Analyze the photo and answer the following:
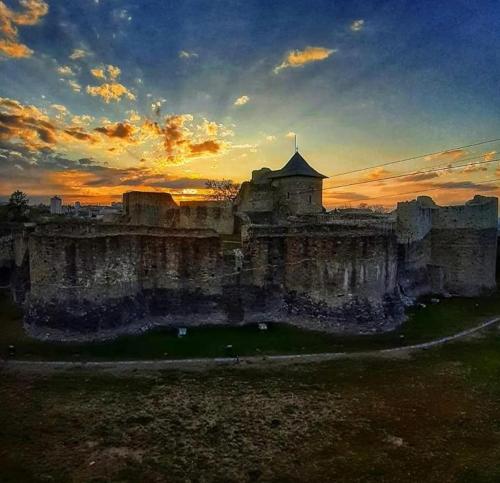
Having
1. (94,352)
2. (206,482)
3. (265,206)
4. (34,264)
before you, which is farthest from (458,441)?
(265,206)

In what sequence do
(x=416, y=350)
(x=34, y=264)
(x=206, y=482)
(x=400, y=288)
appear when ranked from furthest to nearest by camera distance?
1. (x=400, y=288)
2. (x=34, y=264)
3. (x=416, y=350)
4. (x=206, y=482)

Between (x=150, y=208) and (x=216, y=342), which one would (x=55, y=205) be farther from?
(x=216, y=342)

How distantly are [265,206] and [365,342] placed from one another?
60.6ft

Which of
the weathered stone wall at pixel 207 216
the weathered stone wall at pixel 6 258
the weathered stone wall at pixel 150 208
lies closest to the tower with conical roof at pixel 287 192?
the weathered stone wall at pixel 207 216

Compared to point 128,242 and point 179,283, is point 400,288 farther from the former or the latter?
point 128,242

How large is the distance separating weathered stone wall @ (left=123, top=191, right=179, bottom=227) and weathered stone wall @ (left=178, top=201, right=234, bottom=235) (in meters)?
0.80

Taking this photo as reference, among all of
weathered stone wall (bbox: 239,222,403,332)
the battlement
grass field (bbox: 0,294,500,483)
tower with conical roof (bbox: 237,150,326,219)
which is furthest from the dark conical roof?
grass field (bbox: 0,294,500,483)

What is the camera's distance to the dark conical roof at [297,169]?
1328 inches

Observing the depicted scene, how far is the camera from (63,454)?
9.88 meters

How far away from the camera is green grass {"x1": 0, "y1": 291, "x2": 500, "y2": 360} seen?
16.6 meters

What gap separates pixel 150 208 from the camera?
3031 centimetres

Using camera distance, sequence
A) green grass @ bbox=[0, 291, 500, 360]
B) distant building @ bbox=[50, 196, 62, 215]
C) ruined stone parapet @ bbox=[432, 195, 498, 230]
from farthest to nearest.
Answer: distant building @ bbox=[50, 196, 62, 215] → ruined stone parapet @ bbox=[432, 195, 498, 230] → green grass @ bbox=[0, 291, 500, 360]

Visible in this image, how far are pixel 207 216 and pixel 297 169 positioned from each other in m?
8.42

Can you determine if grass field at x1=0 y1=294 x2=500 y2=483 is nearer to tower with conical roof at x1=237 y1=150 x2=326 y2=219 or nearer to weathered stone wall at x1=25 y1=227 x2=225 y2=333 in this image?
weathered stone wall at x1=25 y1=227 x2=225 y2=333
